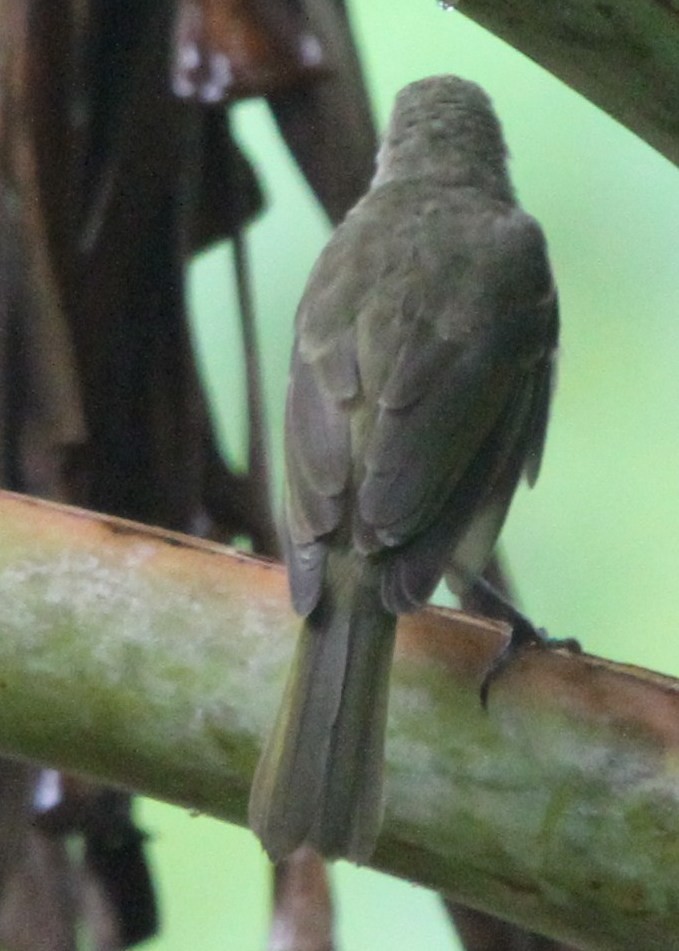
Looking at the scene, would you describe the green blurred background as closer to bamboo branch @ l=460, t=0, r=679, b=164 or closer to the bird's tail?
the bird's tail

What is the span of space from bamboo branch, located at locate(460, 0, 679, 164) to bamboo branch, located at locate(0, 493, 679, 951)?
13.7 inches

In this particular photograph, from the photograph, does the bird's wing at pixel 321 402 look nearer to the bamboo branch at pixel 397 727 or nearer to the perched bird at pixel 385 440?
the perched bird at pixel 385 440

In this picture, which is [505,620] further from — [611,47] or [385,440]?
[611,47]

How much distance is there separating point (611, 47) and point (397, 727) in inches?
17.4

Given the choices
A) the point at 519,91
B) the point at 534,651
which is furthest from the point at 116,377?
the point at 519,91

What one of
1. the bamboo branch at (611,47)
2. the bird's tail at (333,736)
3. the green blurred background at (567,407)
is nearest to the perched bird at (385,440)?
the bird's tail at (333,736)

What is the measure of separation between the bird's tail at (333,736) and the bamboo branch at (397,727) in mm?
Result: 14

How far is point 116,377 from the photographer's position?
1284 millimetres

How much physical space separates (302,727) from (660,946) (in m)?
0.26

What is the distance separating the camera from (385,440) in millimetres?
1220

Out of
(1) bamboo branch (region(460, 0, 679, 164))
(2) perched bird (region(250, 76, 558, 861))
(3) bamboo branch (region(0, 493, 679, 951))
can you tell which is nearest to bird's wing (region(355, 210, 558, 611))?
(2) perched bird (region(250, 76, 558, 861))

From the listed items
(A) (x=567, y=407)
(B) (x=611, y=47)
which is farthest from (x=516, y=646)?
(A) (x=567, y=407)

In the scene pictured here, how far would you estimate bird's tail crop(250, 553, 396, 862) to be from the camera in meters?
0.93

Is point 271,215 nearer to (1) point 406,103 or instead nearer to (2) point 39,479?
(1) point 406,103
